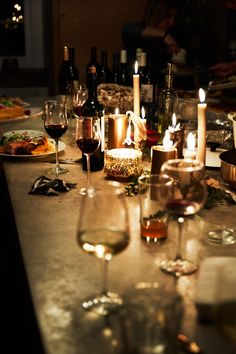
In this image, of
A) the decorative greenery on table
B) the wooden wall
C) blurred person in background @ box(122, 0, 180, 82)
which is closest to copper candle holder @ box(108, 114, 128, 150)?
the decorative greenery on table

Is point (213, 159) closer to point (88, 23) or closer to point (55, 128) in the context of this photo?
point (55, 128)

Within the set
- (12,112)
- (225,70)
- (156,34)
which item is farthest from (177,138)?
(156,34)

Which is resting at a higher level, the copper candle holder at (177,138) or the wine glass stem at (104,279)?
the copper candle holder at (177,138)

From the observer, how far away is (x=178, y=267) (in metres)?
1.07

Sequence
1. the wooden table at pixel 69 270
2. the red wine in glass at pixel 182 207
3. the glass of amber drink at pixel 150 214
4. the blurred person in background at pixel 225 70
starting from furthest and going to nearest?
the blurred person in background at pixel 225 70
the glass of amber drink at pixel 150 214
the red wine in glass at pixel 182 207
the wooden table at pixel 69 270

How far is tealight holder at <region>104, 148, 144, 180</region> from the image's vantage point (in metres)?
1.61

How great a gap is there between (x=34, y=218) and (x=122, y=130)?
0.56 meters

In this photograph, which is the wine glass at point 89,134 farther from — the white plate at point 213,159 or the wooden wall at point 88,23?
the wooden wall at point 88,23

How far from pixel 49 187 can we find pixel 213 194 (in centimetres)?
46

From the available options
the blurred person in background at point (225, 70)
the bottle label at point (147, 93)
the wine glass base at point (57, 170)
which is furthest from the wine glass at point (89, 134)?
the blurred person in background at point (225, 70)

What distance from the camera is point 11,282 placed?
189 centimetres

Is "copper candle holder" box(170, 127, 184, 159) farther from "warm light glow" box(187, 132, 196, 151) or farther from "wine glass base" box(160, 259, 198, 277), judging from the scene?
"wine glass base" box(160, 259, 198, 277)

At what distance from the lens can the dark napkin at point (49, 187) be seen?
1.52 meters

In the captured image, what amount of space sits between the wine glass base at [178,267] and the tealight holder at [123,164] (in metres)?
0.56
